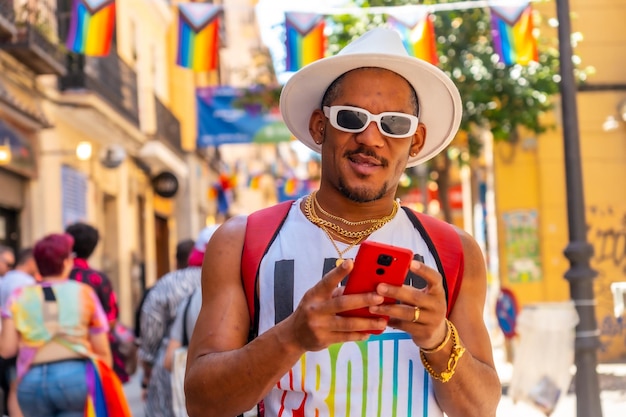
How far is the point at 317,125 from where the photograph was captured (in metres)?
2.75

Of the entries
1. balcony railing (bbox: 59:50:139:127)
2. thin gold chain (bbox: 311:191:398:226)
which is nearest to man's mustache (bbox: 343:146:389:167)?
thin gold chain (bbox: 311:191:398:226)

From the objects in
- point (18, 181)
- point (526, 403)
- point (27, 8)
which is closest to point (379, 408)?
point (526, 403)

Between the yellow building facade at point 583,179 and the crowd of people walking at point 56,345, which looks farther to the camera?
the yellow building facade at point 583,179

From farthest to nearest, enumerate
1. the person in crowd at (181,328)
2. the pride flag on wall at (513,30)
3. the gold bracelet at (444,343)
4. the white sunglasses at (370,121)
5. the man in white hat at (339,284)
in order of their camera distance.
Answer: the pride flag on wall at (513,30)
the person in crowd at (181,328)
the white sunglasses at (370,121)
the man in white hat at (339,284)
the gold bracelet at (444,343)

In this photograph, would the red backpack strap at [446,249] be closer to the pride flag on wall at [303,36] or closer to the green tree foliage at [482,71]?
the pride flag on wall at [303,36]

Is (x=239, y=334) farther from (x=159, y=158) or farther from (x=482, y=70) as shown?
(x=159, y=158)

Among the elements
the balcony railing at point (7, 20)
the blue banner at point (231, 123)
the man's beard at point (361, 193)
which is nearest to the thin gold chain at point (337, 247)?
the man's beard at point (361, 193)

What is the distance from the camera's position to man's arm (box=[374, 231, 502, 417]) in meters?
2.07

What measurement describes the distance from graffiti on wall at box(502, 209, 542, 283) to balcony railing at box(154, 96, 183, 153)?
10594 millimetres

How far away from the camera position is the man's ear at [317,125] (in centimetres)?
274

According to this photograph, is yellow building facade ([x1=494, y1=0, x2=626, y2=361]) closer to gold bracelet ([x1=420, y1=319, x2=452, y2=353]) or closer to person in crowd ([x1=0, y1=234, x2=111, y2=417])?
person in crowd ([x1=0, y1=234, x2=111, y2=417])

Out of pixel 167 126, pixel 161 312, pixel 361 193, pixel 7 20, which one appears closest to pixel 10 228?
pixel 7 20

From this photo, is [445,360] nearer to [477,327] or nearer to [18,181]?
[477,327]

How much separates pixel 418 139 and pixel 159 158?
71.3 ft
